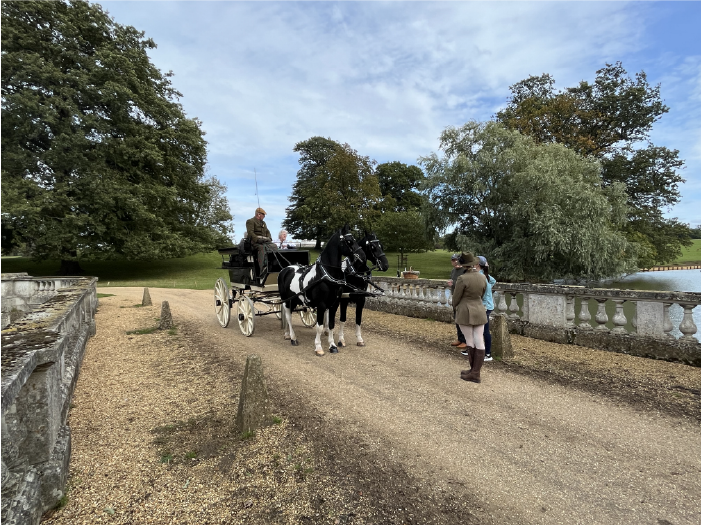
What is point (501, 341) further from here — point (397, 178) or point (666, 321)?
point (397, 178)

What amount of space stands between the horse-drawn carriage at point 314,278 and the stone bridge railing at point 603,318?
333 cm

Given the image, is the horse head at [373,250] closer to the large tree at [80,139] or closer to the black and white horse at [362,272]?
the black and white horse at [362,272]

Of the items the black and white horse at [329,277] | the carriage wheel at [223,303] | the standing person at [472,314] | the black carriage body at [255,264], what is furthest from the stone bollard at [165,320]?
the standing person at [472,314]

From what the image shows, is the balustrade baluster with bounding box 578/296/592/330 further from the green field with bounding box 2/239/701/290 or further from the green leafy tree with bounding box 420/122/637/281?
the green field with bounding box 2/239/701/290

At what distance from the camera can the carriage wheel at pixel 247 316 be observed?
828 centimetres

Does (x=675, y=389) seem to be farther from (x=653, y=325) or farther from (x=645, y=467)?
(x=645, y=467)

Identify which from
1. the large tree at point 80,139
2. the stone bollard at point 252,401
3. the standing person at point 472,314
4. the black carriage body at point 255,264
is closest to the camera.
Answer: the stone bollard at point 252,401

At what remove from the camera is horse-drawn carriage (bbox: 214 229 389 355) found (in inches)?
272

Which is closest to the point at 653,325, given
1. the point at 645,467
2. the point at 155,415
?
the point at 645,467

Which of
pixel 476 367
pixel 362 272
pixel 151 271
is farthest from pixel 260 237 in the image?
pixel 151 271

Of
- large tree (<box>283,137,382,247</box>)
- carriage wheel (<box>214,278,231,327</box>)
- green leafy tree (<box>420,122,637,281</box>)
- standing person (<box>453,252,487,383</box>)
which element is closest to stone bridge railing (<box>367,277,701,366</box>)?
standing person (<box>453,252,487,383</box>)

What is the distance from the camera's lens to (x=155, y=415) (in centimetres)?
441

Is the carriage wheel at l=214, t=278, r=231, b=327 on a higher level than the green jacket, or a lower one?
lower

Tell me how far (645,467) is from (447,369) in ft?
9.68
